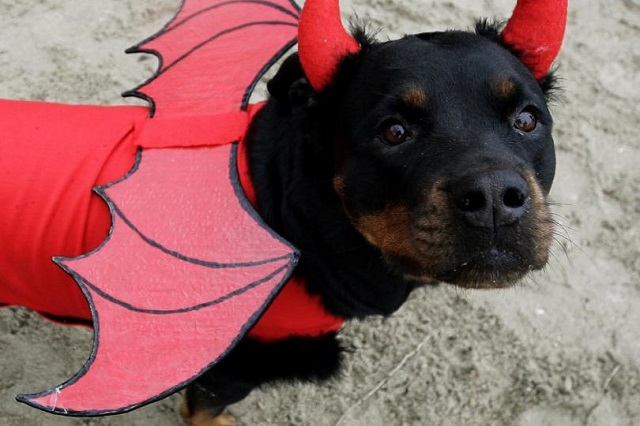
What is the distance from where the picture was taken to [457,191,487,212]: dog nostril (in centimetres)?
154

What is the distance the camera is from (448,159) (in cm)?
165

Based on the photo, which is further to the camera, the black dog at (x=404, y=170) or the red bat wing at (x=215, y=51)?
the red bat wing at (x=215, y=51)

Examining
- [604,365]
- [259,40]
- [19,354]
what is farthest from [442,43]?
[19,354]

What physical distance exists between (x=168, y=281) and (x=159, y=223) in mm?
168

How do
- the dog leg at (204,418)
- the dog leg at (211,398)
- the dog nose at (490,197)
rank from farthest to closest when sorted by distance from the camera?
the dog leg at (204,418) → the dog leg at (211,398) → the dog nose at (490,197)

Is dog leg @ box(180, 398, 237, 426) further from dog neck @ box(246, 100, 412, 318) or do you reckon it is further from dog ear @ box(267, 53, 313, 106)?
dog ear @ box(267, 53, 313, 106)

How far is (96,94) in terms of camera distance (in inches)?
137

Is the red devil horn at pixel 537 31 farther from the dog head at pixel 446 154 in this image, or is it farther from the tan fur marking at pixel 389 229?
the tan fur marking at pixel 389 229

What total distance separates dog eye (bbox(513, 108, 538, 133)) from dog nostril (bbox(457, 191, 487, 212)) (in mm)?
364

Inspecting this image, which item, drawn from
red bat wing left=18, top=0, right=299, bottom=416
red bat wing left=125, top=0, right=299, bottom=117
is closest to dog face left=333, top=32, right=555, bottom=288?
red bat wing left=18, top=0, right=299, bottom=416

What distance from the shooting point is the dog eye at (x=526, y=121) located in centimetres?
181

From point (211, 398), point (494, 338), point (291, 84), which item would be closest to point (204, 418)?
point (211, 398)

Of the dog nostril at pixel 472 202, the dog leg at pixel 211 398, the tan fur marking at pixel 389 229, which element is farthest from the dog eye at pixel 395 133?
the dog leg at pixel 211 398

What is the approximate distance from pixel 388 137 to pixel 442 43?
12.2 inches
